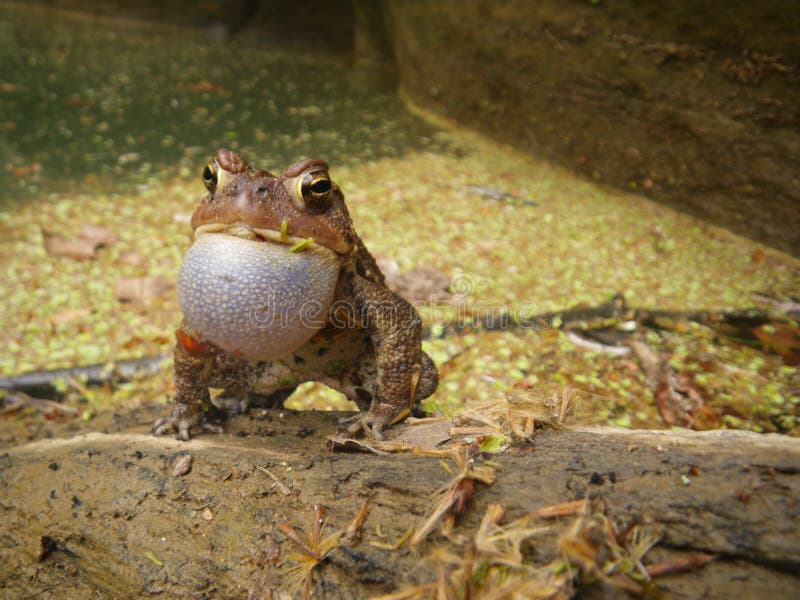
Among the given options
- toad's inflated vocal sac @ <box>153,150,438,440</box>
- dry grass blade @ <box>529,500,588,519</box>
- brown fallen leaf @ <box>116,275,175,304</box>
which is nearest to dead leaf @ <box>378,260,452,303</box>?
brown fallen leaf @ <box>116,275,175,304</box>

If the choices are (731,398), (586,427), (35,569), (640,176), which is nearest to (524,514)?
(586,427)

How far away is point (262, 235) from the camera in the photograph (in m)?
1.53

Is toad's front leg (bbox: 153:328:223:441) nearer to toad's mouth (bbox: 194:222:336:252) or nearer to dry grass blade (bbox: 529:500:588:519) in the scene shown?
toad's mouth (bbox: 194:222:336:252)

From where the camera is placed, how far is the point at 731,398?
279cm

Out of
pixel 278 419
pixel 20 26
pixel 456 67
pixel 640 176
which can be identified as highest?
pixel 20 26

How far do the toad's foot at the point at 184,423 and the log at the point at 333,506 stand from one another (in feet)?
0.16

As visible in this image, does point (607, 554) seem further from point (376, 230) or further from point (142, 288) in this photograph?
point (376, 230)

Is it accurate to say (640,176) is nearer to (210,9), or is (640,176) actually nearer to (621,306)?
(621,306)

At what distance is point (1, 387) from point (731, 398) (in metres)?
3.49

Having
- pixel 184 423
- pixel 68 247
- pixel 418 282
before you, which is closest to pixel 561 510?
pixel 184 423

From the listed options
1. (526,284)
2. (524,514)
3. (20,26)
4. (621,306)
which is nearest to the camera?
(524,514)

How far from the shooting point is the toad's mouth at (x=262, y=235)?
5.00ft

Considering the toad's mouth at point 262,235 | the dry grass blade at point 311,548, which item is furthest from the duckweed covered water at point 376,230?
the toad's mouth at point 262,235

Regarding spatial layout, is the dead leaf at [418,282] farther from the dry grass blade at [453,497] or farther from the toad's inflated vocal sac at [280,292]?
the dry grass blade at [453,497]
